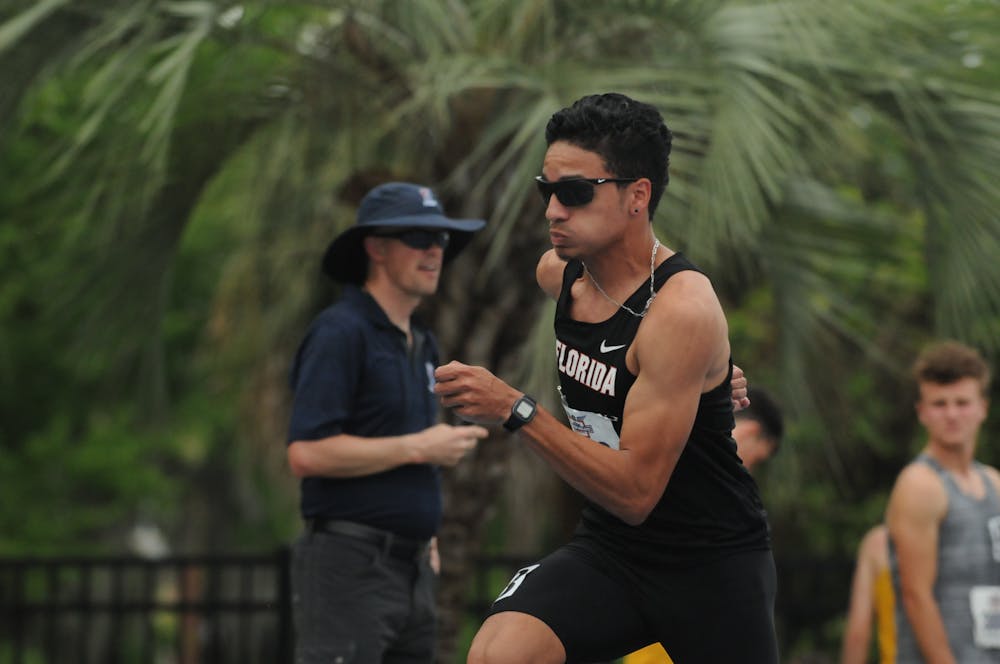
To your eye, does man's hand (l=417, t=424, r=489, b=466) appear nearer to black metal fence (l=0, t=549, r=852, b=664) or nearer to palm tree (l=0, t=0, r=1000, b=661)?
palm tree (l=0, t=0, r=1000, b=661)

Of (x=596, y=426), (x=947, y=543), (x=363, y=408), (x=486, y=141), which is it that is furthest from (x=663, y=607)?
(x=486, y=141)

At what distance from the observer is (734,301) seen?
7922 millimetres

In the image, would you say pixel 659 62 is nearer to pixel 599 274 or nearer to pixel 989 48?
pixel 989 48

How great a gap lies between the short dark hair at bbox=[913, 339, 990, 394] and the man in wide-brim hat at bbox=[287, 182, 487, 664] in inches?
57.7

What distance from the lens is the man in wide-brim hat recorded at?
13.5ft

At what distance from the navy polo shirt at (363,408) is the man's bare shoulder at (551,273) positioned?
0.63m

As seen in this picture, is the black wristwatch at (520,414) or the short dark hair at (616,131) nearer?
the black wristwatch at (520,414)

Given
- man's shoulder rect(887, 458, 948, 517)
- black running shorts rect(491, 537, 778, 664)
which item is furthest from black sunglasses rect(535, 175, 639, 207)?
man's shoulder rect(887, 458, 948, 517)

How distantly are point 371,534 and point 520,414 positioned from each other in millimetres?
1325

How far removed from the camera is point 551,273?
378 cm

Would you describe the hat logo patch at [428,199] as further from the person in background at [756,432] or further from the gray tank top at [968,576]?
the gray tank top at [968,576]

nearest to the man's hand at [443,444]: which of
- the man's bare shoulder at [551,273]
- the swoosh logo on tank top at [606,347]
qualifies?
the man's bare shoulder at [551,273]

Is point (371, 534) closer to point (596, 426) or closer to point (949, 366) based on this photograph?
point (596, 426)

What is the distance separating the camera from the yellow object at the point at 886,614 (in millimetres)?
4824
